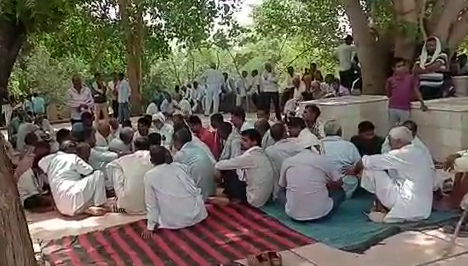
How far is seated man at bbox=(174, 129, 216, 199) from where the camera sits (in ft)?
20.6

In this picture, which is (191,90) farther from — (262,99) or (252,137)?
(252,137)

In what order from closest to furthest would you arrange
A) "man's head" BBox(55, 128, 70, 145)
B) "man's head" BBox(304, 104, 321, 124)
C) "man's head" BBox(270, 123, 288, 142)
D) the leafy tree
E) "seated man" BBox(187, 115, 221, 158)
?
"man's head" BBox(270, 123, 288, 142) < "man's head" BBox(55, 128, 70, 145) < "man's head" BBox(304, 104, 321, 124) < "seated man" BBox(187, 115, 221, 158) < the leafy tree

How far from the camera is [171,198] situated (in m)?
5.39

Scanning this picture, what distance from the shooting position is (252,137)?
6.03 metres

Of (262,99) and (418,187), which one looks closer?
(418,187)

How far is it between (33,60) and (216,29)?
15.2ft

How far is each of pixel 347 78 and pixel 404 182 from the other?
21.8 feet

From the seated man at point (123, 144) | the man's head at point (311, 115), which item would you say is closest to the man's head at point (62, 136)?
the seated man at point (123, 144)

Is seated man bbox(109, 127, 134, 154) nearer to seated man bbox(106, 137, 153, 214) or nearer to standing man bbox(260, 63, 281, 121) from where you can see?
seated man bbox(106, 137, 153, 214)

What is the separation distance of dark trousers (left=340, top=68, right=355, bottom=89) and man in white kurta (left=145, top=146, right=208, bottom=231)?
6745 mm

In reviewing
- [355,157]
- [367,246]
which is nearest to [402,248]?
[367,246]

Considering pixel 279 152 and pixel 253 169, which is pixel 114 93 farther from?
pixel 253 169

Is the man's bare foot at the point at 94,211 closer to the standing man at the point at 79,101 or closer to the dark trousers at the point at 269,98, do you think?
the standing man at the point at 79,101

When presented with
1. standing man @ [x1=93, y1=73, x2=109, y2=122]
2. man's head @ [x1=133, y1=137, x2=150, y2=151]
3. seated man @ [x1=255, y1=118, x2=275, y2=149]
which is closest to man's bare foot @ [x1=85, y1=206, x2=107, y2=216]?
man's head @ [x1=133, y1=137, x2=150, y2=151]
